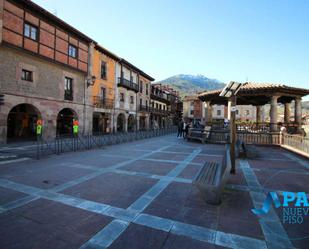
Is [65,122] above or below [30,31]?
below

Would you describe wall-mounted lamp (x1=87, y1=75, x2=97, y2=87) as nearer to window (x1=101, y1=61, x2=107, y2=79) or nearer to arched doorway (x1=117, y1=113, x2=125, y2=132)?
window (x1=101, y1=61, x2=107, y2=79)

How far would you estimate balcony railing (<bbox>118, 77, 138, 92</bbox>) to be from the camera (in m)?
24.1

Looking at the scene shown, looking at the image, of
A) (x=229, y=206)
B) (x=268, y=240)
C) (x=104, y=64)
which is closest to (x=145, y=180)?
(x=229, y=206)

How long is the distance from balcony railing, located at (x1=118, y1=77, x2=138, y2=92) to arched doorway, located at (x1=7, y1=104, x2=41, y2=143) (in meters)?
11.1

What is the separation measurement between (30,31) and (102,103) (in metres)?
9.58

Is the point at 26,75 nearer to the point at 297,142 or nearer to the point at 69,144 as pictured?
the point at 69,144

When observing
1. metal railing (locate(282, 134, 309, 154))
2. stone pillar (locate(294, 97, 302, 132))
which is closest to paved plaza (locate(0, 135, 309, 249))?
metal railing (locate(282, 134, 309, 154))

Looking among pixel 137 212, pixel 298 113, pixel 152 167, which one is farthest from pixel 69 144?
pixel 298 113

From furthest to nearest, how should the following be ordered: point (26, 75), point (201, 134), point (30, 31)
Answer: point (201, 134)
point (26, 75)
point (30, 31)

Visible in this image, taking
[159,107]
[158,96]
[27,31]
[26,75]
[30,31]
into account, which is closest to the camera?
[27,31]

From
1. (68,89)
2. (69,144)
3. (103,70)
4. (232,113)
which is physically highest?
(103,70)

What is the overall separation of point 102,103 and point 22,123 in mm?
7959

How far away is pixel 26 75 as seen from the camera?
1320 centimetres

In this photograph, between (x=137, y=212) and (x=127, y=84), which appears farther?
(x=127, y=84)
